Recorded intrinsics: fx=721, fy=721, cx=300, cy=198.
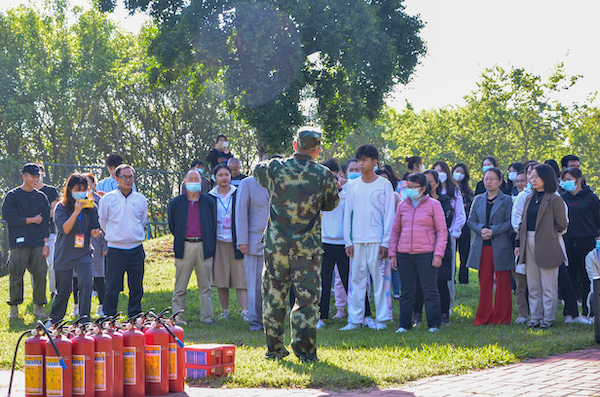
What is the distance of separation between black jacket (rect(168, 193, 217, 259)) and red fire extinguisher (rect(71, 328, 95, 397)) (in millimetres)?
5581

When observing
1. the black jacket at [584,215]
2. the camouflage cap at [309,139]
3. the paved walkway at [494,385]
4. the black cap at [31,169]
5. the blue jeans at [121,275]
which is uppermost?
the black cap at [31,169]

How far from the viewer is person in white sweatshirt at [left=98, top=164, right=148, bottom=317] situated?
412 inches

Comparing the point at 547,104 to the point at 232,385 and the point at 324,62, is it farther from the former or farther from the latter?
the point at 232,385

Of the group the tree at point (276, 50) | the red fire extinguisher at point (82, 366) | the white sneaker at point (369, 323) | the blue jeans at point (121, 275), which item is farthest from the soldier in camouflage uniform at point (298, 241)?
the tree at point (276, 50)

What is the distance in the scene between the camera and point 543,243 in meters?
10.1

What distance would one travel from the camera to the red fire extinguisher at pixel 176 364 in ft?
19.8

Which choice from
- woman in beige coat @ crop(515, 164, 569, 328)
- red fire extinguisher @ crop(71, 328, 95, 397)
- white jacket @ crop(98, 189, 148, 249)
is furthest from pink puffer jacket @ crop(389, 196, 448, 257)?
red fire extinguisher @ crop(71, 328, 95, 397)

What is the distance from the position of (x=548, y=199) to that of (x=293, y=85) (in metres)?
14.3

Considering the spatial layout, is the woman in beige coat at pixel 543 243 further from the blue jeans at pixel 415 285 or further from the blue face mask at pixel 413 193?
the blue face mask at pixel 413 193

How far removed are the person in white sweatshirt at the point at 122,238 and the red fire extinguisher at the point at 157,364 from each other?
4.69 metres

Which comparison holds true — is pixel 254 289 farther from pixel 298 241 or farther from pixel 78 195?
pixel 298 241

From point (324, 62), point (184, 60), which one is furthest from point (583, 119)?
point (184, 60)

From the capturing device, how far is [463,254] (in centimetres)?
1452

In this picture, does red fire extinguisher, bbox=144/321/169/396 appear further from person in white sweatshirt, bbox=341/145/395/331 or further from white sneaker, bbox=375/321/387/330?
white sneaker, bbox=375/321/387/330
